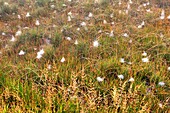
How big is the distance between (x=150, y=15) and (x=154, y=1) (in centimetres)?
110

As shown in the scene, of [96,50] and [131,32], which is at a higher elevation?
[131,32]

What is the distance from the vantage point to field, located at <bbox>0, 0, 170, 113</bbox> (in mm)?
2623

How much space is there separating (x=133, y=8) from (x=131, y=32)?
1382mm

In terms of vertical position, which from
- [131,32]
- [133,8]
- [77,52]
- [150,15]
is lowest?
[77,52]

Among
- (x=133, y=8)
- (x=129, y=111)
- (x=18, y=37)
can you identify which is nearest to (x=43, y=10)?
(x=18, y=37)

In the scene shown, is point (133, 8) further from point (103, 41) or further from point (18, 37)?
point (18, 37)

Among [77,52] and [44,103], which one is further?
[77,52]

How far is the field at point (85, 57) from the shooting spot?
8.61ft

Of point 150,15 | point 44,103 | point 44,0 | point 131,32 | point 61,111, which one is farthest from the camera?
point 44,0

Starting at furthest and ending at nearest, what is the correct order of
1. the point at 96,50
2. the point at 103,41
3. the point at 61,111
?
1. the point at 103,41
2. the point at 96,50
3. the point at 61,111

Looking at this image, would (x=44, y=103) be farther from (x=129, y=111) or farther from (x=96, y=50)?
(x=96, y=50)

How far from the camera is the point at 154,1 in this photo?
6145 mm

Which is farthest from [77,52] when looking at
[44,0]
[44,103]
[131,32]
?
[44,0]

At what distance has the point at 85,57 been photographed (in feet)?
12.6
